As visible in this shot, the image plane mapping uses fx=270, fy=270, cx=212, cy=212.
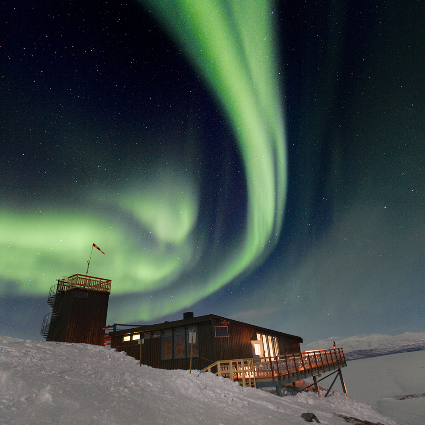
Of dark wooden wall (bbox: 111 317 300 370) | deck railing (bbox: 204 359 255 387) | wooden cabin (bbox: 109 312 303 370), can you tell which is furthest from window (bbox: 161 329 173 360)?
deck railing (bbox: 204 359 255 387)

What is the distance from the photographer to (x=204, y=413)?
332 inches

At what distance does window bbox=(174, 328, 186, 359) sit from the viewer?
763 inches

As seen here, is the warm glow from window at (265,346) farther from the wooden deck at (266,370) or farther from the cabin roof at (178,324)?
the wooden deck at (266,370)

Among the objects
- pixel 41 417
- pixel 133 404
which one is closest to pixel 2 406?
pixel 41 417

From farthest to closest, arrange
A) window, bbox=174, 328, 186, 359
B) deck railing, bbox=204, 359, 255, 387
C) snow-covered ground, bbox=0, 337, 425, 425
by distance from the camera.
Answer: window, bbox=174, 328, 186, 359
deck railing, bbox=204, 359, 255, 387
snow-covered ground, bbox=0, 337, 425, 425

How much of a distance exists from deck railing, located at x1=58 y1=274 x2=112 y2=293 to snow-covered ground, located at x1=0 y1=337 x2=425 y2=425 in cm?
1236

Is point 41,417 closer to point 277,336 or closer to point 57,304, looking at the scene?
point 57,304

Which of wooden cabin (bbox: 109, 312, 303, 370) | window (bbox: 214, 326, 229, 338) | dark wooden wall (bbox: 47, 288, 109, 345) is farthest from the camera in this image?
dark wooden wall (bbox: 47, 288, 109, 345)

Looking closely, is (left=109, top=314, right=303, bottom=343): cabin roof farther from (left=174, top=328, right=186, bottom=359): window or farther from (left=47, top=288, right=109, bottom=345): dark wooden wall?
(left=47, top=288, right=109, bottom=345): dark wooden wall

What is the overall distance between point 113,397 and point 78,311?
1986cm

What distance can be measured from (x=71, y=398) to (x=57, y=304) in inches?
887

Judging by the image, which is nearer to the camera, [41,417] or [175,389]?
[41,417]

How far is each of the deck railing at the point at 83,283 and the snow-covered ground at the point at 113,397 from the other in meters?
12.4

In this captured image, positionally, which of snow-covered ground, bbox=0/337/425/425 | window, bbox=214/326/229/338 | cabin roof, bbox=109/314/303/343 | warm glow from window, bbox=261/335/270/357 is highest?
cabin roof, bbox=109/314/303/343
